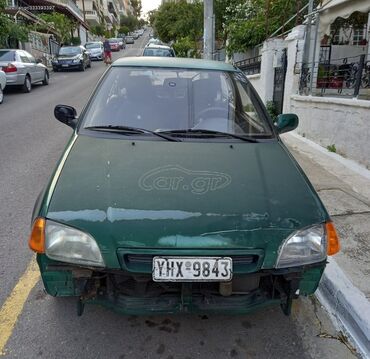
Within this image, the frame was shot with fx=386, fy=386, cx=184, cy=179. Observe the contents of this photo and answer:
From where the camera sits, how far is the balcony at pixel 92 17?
207 feet

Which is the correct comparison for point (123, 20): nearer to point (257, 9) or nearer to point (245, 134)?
point (257, 9)

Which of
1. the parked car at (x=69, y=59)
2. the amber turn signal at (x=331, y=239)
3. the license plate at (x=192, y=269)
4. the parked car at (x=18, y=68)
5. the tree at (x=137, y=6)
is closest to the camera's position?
the license plate at (x=192, y=269)

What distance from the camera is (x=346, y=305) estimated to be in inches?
109

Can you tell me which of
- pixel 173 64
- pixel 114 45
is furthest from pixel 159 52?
pixel 114 45

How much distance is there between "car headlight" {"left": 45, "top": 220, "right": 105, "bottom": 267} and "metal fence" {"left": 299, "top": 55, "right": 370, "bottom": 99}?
5709 millimetres

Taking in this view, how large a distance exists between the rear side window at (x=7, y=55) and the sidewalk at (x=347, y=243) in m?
11.4

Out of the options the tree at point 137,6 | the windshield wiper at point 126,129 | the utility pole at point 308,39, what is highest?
the tree at point 137,6

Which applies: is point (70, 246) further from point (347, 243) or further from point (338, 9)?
point (338, 9)

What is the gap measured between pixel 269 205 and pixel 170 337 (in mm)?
1051

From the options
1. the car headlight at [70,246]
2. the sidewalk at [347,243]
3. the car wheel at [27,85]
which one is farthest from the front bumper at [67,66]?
the car headlight at [70,246]

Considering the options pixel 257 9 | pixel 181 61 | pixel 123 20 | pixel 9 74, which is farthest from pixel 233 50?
pixel 123 20

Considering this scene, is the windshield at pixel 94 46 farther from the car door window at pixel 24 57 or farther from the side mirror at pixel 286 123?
the side mirror at pixel 286 123

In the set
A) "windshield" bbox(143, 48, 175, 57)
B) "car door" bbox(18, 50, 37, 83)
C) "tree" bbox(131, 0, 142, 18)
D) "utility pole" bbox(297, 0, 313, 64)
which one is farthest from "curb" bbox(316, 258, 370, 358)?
"tree" bbox(131, 0, 142, 18)

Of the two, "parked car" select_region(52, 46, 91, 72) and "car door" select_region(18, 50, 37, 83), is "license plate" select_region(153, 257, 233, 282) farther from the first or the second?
"parked car" select_region(52, 46, 91, 72)
